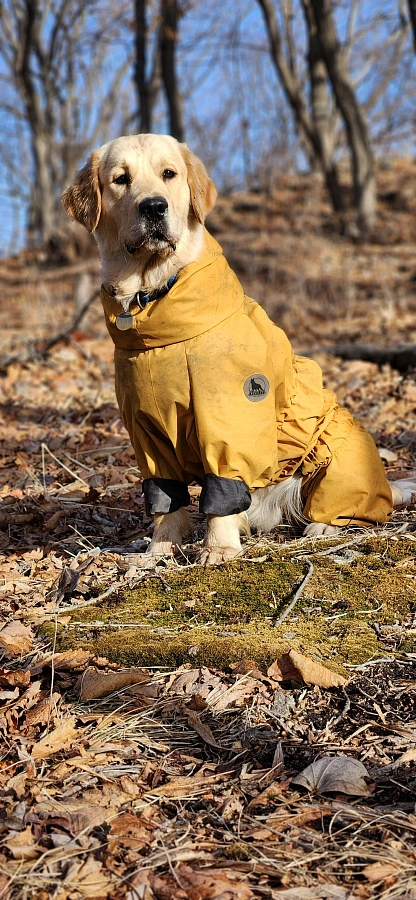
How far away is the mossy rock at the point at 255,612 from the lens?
9.23ft

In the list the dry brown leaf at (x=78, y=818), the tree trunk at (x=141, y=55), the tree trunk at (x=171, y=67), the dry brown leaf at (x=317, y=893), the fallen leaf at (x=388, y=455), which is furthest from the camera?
the tree trunk at (x=141, y=55)

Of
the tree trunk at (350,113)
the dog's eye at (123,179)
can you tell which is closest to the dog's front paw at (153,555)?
the dog's eye at (123,179)

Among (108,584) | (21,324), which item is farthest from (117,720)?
(21,324)

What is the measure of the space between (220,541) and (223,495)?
0.28 m

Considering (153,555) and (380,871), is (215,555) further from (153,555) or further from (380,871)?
(380,871)

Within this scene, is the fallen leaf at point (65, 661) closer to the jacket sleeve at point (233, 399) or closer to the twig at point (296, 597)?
the twig at point (296, 597)

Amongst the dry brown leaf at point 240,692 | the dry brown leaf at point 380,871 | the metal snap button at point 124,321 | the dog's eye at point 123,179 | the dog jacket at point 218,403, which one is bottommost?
the dry brown leaf at point 240,692

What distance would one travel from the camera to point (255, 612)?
310 centimetres

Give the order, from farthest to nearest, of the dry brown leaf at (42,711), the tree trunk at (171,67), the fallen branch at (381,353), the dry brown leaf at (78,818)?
the tree trunk at (171,67) → the fallen branch at (381,353) → the dry brown leaf at (42,711) → the dry brown leaf at (78,818)

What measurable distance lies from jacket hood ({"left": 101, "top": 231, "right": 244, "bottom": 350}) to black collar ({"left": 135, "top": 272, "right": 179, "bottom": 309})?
2 centimetres

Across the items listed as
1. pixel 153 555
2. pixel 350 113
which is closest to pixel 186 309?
pixel 153 555

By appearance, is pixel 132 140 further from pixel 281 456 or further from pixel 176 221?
pixel 281 456

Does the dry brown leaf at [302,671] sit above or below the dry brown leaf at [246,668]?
above

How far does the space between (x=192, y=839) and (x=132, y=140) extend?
2.95m
